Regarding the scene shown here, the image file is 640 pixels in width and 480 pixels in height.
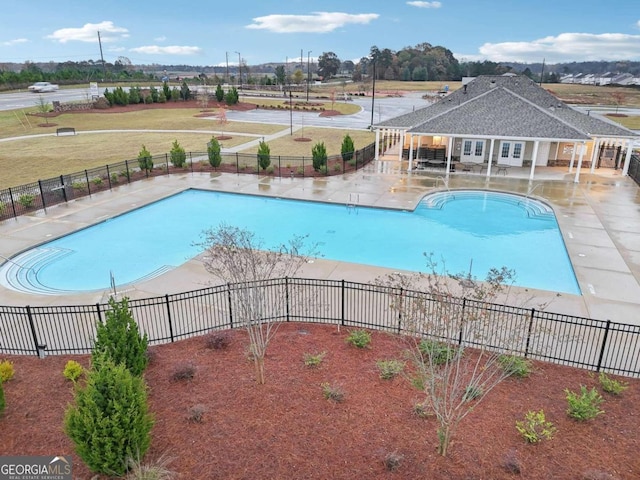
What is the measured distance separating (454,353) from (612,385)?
2987 mm

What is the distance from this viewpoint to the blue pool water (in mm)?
16125

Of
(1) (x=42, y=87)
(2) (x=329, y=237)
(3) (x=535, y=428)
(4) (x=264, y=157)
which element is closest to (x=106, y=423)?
(3) (x=535, y=428)

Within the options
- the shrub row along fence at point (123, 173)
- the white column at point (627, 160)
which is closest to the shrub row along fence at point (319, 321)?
the shrub row along fence at point (123, 173)

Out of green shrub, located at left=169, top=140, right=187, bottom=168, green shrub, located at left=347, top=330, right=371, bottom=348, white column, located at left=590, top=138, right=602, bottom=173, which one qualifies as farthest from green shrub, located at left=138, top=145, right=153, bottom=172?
white column, located at left=590, top=138, right=602, bottom=173

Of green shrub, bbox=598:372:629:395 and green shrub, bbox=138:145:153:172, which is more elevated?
green shrub, bbox=138:145:153:172

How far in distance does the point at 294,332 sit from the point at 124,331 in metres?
4.15

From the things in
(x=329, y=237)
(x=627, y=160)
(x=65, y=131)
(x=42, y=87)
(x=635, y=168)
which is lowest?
(x=329, y=237)

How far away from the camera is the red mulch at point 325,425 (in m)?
7.21

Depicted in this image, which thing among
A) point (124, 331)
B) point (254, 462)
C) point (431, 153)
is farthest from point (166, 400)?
point (431, 153)

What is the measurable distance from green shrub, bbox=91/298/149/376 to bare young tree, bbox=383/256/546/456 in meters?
4.99

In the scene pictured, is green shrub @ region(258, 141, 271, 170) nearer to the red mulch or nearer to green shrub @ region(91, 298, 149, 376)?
the red mulch

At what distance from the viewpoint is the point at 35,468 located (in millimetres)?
7199

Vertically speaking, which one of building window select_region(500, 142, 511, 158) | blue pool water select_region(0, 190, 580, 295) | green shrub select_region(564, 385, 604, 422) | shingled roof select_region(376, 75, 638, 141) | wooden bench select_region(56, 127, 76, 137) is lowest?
blue pool water select_region(0, 190, 580, 295)

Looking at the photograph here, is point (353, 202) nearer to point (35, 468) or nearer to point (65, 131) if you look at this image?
point (35, 468)
